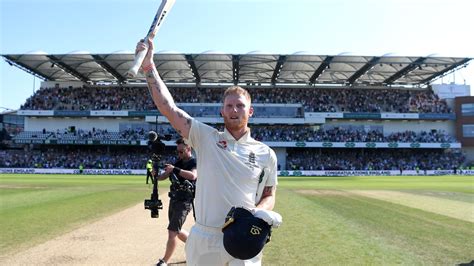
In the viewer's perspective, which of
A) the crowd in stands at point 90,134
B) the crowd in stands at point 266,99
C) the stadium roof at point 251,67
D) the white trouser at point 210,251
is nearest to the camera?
the white trouser at point 210,251

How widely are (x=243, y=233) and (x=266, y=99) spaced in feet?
203

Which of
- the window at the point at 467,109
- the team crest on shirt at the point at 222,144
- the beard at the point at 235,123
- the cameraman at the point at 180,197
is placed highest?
the window at the point at 467,109

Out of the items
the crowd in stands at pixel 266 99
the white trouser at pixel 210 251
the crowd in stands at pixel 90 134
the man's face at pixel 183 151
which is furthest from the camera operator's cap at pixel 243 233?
the crowd in stands at pixel 266 99

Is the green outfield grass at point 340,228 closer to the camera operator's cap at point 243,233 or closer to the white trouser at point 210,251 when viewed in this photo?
the white trouser at point 210,251

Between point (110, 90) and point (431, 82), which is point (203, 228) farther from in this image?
point (431, 82)

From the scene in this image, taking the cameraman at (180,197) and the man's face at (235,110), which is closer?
the man's face at (235,110)

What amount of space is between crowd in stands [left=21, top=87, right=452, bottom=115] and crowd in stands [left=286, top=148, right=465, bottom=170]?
6.47 meters

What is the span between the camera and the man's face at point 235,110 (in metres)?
3.49

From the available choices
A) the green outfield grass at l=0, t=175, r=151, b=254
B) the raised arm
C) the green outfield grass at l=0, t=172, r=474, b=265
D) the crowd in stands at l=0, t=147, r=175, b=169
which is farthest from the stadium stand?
the raised arm

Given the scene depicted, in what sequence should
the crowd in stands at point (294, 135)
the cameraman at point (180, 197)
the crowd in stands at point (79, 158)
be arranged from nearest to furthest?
1. the cameraman at point (180, 197)
2. the crowd in stands at point (79, 158)
3. the crowd in stands at point (294, 135)

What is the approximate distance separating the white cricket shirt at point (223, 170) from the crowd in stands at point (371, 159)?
52874 millimetres

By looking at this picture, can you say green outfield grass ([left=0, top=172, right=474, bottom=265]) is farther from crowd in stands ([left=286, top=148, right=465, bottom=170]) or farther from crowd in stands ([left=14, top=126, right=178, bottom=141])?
crowd in stands ([left=14, top=126, right=178, bottom=141])

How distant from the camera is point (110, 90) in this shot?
2677 inches

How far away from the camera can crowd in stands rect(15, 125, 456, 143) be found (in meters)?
60.7
